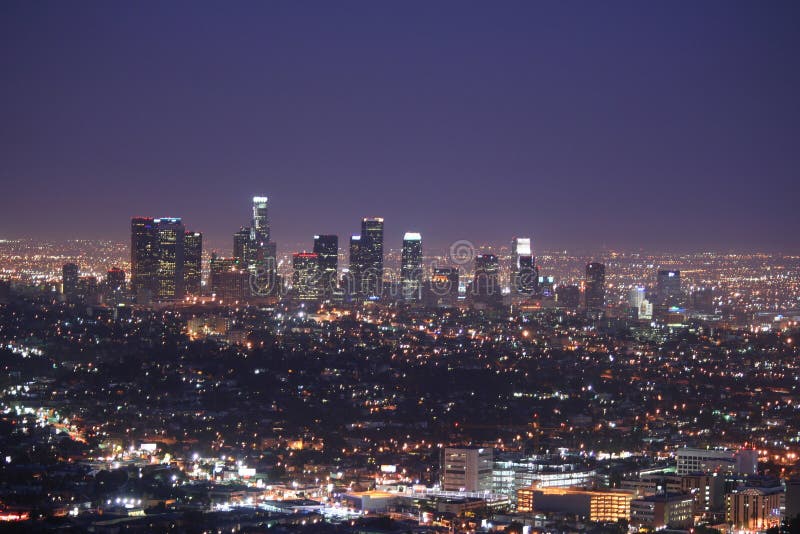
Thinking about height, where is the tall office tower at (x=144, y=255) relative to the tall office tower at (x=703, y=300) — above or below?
above

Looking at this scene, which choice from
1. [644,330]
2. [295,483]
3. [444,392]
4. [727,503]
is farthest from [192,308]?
[727,503]

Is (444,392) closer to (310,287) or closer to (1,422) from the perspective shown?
(1,422)

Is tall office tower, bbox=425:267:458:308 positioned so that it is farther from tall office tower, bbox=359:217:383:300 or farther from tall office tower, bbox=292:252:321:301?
tall office tower, bbox=292:252:321:301

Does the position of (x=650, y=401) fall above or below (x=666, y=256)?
below

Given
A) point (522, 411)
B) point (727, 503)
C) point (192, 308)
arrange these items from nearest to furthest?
point (727, 503)
point (522, 411)
point (192, 308)

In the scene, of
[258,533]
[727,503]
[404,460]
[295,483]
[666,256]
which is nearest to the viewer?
[258,533]

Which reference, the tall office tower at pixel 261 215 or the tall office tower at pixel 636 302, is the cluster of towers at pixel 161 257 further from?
the tall office tower at pixel 636 302

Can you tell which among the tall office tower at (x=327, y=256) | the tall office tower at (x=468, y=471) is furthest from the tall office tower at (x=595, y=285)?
the tall office tower at (x=468, y=471)

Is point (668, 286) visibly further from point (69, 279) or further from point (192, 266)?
point (69, 279)
